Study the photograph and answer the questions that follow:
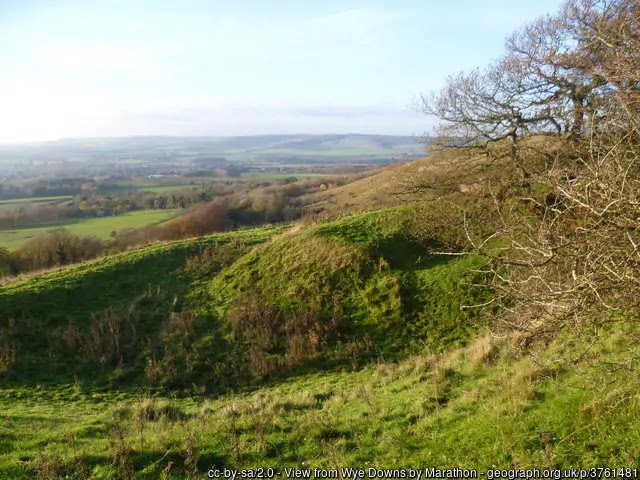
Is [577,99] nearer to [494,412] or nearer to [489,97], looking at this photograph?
[489,97]

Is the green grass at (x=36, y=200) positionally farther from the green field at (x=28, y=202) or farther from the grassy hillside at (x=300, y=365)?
the grassy hillside at (x=300, y=365)

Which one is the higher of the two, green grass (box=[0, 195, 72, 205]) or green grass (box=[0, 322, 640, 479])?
green grass (box=[0, 195, 72, 205])

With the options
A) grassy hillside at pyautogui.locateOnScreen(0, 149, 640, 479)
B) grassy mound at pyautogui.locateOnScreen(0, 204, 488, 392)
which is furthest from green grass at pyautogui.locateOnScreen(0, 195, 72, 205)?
grassy mound at pyautogui.locateOnScreen(0, 204, 488, 392)

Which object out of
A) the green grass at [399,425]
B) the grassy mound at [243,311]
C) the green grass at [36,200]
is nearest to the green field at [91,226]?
the green grass at [36,200]

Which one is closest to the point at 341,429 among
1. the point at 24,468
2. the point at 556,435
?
the point at 556,435

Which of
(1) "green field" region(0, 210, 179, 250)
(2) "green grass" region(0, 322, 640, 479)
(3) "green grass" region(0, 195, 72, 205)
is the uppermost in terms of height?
(3) "green grass" region(0, 195, 72, 205)

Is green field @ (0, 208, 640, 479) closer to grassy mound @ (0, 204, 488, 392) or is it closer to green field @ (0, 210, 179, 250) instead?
grassy mound @ (0, 204, 488, 392)

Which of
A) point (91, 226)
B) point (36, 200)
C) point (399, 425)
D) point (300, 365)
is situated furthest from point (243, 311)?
point (36, 200)

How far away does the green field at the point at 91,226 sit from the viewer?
43.5 meters

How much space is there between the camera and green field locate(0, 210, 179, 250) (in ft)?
143

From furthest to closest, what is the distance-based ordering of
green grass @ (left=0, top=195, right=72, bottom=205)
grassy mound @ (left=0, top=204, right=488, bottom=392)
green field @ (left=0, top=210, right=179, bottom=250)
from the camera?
1. green grass @ (left=0, top=195, right=72, bottom=205)
2. green field @ (left=0, top=210, right=179, bottom=250)
3. grassy mound @ (left=0, top=204, right=488, bottom=392)

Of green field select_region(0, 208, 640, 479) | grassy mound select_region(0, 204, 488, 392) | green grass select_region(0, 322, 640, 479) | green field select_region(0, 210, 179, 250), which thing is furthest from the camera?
green field select_region(0, 210, 179, 250)

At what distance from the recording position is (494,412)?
715 centimetres

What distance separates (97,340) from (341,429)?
36.5 feet
